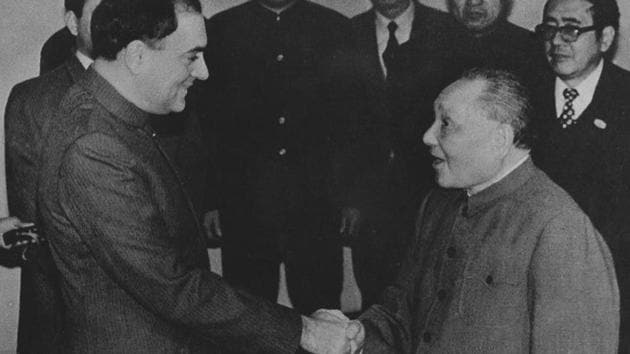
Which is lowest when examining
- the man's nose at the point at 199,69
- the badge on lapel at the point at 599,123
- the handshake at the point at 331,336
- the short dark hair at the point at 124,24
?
the handshake at the point at 331,336

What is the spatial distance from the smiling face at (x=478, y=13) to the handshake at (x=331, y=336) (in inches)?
76.9

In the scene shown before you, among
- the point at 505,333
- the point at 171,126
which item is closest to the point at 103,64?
the point at 505,333

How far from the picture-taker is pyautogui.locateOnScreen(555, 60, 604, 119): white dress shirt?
375 centimetres

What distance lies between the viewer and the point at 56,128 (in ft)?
7.50

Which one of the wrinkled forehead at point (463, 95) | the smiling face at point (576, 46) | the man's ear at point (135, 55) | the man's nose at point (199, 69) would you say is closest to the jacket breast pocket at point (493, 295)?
the wrinkled forehead at point (463, 95)

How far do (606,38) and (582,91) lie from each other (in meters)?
0.28

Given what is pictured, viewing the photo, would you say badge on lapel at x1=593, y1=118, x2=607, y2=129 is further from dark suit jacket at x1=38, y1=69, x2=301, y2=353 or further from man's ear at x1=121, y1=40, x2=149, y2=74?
man's ear at x1=121, y1=40, x2=149, y2=74

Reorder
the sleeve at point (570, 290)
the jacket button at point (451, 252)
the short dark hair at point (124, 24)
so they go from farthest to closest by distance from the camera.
Answer: the jacket button at point (451, 252) < the short dark hair at point (124, 24) < the sleeve at point (570, 290)

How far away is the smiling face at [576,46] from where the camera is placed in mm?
3729

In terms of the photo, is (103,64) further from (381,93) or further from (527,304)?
(381,93)

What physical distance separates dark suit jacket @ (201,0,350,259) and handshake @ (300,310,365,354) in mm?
1614

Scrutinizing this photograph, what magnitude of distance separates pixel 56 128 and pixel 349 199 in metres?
2.44

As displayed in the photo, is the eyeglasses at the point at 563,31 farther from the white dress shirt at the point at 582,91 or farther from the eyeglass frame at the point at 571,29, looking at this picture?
the white dress shirt at the point at 582,91

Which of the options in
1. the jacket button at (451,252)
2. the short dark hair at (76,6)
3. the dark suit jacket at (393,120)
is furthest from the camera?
the dark suit jacket at (393,120)
